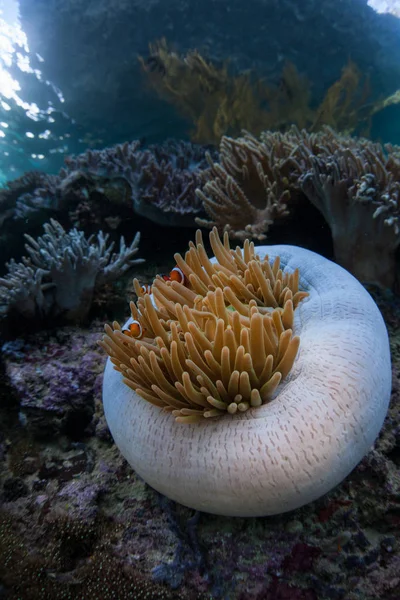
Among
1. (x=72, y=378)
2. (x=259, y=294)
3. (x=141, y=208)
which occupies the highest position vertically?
(x=141, y=208)

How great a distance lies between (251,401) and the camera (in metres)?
1.24

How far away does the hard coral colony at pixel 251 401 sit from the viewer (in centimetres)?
109

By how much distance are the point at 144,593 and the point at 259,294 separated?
1279 millimetres

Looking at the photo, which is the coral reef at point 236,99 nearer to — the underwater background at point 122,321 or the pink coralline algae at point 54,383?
the underwater background at point 122,321

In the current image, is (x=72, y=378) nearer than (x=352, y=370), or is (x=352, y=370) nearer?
(x=352, y=370)

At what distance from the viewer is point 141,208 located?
11.0 feet

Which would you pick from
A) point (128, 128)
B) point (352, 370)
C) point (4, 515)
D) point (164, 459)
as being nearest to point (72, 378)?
point (4, 515)

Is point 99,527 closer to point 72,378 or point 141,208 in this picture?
point 72,378

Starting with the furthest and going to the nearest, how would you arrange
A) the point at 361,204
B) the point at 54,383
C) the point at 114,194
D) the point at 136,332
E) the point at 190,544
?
the point at 114,194
the point at 361,204
the point at 54,383
the point at 136,332
the point at 190,544

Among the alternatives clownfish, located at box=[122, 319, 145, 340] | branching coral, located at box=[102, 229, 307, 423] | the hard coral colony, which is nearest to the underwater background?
the hard coral colony

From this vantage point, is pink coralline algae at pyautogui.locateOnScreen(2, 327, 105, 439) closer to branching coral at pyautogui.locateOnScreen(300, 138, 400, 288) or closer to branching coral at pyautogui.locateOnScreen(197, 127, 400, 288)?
branching coral at pyautogui.locateOnScreen(197, 127, 400, 288)

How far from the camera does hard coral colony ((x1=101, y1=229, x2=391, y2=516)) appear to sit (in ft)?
3.58

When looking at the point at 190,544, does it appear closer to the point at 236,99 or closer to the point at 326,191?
the point at 326,191

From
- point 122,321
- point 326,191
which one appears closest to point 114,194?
point 122,321
